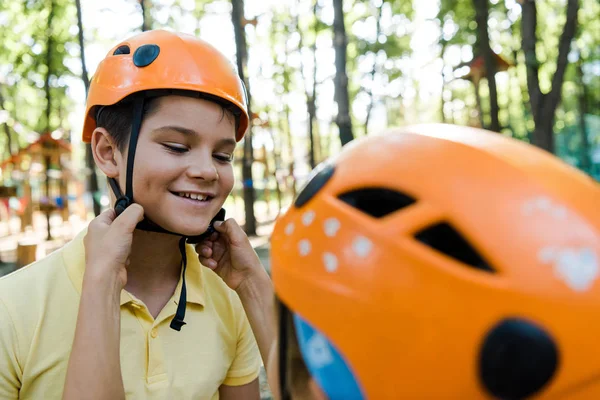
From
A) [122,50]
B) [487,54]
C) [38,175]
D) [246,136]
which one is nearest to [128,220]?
[122,50]

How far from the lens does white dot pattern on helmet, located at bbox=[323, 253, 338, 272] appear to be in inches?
36.4

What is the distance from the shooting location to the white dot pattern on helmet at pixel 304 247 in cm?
98

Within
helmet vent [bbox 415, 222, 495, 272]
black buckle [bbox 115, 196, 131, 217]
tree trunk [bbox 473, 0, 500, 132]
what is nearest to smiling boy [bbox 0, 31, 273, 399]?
black buckle [bbox 115, 196, 131, 217]

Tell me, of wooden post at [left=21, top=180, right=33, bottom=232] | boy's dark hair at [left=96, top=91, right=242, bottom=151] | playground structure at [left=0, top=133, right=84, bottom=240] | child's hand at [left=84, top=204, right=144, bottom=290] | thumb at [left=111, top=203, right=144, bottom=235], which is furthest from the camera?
wooden post at [left=21, top=180, right=33, bottom=232]

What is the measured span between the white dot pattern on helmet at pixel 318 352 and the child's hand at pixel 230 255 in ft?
4.02

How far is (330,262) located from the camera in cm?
93

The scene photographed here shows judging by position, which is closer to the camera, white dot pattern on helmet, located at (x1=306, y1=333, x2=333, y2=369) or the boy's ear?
white dot pattern on helmet, located at (x1=306, y1=333, x2=333, y2=369)

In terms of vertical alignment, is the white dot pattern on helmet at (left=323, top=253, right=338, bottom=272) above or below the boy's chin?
above

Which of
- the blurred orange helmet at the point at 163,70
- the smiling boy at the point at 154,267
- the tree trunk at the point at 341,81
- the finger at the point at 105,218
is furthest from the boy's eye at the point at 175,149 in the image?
the tree trunk at the point at 341,81

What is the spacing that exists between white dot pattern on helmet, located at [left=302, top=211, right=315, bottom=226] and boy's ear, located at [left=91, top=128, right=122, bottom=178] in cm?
149

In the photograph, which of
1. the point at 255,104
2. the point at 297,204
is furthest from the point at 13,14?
the point at 297,204

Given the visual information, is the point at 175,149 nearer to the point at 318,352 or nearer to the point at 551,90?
the point at 318,352

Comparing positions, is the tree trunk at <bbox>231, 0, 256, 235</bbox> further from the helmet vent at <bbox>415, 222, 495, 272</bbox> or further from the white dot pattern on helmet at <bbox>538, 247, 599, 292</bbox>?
the white dot pattern on helmet at <bbox>538, 247, 599, 292</bbox>

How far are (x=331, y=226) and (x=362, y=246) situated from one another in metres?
0.08
